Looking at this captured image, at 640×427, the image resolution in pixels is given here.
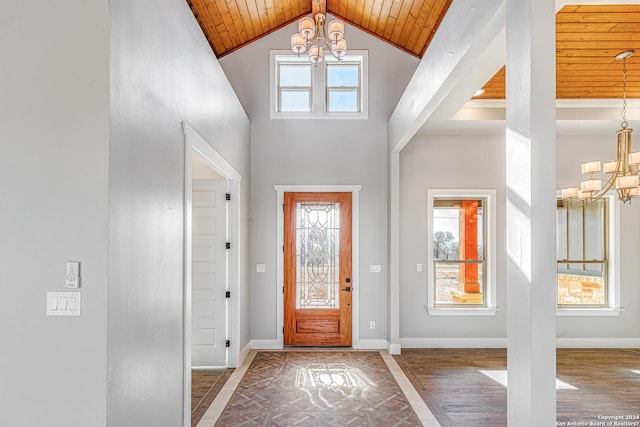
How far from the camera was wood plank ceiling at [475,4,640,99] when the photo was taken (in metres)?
3.50

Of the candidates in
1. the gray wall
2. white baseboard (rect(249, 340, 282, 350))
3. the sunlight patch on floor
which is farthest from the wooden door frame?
the sunlight patch on floor

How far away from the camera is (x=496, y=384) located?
13.7ft

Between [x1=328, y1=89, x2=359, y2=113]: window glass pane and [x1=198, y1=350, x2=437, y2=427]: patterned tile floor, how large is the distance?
11.7 feet

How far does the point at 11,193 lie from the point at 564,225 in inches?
256

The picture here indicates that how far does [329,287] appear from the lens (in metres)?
5.79

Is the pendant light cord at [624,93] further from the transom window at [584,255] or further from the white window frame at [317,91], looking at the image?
the white window frame at [317,91]

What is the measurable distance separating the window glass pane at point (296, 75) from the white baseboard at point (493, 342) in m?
4.10

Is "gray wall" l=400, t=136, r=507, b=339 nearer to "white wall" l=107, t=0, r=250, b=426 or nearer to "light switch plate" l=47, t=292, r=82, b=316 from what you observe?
"white wall" l=107, t=0, r=250, b=426

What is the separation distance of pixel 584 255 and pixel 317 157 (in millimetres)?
4207

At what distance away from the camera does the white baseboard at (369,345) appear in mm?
5672

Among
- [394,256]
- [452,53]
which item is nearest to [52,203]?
[452,53]

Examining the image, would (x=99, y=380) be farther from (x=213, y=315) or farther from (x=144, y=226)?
(x=213, y=315)

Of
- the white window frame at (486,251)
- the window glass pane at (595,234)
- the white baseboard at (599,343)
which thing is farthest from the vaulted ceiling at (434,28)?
the white baseboard at (599,343)

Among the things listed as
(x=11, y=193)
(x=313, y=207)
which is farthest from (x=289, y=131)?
(x=11, y=193)
